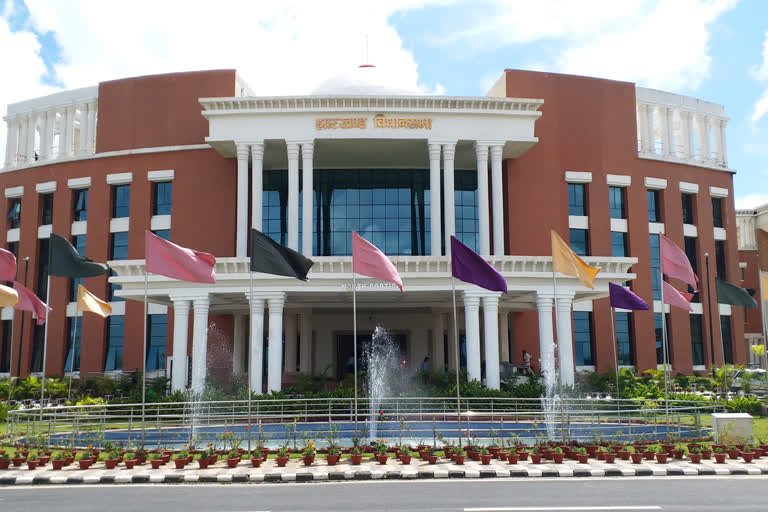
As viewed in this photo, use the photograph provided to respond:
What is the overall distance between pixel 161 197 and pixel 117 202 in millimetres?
3181

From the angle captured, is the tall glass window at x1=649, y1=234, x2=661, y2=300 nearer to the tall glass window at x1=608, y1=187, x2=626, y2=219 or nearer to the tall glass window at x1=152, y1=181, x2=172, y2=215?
the tall glass window at x1=608, y1=187, x2=626, y2=219

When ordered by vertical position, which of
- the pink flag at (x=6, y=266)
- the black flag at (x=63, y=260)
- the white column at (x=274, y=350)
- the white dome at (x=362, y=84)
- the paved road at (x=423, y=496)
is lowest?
the paved road at (x=423, y=496)

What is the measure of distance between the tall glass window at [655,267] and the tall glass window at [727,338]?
6.25 metres

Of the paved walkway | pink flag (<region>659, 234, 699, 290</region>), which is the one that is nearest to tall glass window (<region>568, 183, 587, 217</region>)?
pink flag (<region>659, 234, 699, 290</region>)

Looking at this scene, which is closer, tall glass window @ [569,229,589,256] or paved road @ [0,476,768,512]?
paved road @ [0,476,768,512]

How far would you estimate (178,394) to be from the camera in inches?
1131

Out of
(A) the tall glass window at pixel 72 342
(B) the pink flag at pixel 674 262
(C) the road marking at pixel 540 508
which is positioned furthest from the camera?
(A) the tall glass window at pixel 72 342

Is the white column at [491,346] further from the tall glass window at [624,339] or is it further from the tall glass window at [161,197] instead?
the tall glass window at [161,197]

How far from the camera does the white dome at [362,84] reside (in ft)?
129

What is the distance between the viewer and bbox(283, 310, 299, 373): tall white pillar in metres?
39.5

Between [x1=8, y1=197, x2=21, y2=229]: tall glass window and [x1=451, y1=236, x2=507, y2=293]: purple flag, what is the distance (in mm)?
36054

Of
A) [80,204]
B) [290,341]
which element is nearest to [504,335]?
[290,341]

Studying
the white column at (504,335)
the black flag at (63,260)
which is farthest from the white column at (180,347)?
the white column at (504,335)

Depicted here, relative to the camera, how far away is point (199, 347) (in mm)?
30094
